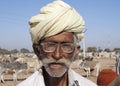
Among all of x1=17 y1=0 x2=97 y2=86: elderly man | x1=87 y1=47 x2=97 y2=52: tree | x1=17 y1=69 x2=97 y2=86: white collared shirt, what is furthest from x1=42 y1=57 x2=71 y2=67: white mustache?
x1=87 y1=47 x2=97 y2=52: tree

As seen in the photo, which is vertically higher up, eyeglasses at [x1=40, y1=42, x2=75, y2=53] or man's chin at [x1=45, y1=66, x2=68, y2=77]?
eyeglasses at [x1=40, y1=42, x2=75, y2=53]

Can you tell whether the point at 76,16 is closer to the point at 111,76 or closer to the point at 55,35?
the point at 55,35

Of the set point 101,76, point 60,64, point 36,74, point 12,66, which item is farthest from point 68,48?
point 12,66

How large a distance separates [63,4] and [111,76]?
2.38 m

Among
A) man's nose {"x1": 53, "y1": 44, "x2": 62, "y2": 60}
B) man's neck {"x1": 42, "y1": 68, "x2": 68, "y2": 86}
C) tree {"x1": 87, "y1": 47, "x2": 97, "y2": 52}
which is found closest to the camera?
man's nose {"x1": 53, "y1": 44, "x2": 62, "y2": 60}

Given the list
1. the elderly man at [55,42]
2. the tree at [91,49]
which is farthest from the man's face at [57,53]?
the tree at [91,49]

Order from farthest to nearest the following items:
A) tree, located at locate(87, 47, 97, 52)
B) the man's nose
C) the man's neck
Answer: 1. tree, located at locate(87, 47, 97, 52)
2. the man's neck
3. the man's nose

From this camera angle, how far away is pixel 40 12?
3.22 metres

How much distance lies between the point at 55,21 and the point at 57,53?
9.9 inches

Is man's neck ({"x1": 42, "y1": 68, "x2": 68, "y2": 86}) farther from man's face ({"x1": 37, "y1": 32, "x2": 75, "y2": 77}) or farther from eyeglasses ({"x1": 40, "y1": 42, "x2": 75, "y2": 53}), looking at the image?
eyeglasses ({"x1": 40, "y1": 42, "x2": 75, "y2": 53})

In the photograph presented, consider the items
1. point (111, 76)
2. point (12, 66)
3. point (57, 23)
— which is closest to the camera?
point (57, 23)

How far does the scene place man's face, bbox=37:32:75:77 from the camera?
308cm

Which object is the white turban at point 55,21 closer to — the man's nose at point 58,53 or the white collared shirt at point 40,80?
the man's nose at point 58,53

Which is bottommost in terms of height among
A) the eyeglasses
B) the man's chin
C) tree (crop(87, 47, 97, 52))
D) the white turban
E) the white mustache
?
tree (crop(87, 47, 97, 52))
